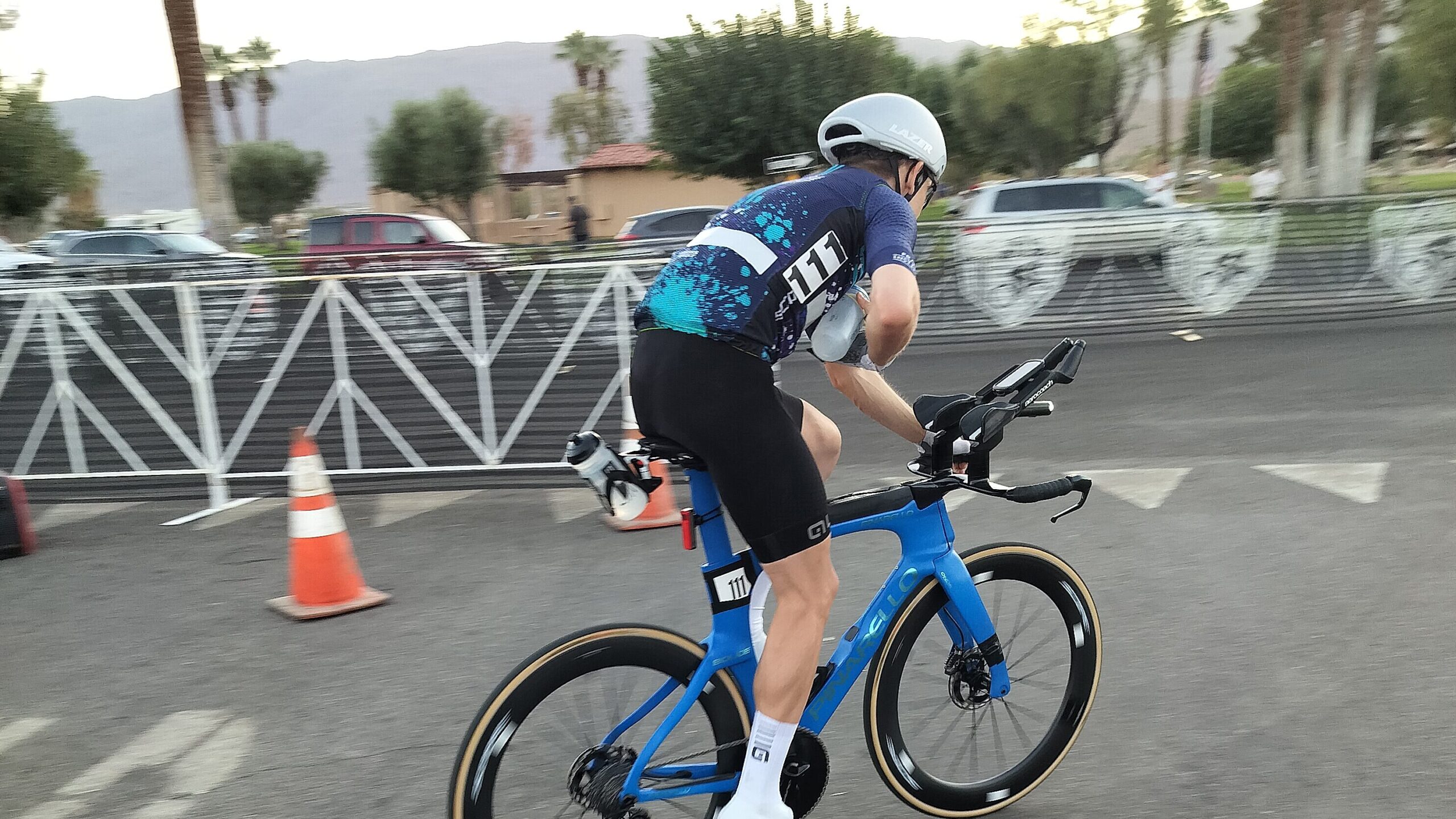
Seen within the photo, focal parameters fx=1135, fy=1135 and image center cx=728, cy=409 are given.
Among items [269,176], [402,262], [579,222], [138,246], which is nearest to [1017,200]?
[579,222]

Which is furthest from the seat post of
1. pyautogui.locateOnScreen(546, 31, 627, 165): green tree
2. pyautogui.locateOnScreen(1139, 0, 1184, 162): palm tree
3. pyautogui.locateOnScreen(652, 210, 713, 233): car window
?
pyautogui.locateOnScreen(546, 31, 627, 165): green tree

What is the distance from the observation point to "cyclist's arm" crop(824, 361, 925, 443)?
9.68 feet

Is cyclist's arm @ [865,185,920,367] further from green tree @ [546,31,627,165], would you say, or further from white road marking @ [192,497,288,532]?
green tree @ [546,31,627,165]

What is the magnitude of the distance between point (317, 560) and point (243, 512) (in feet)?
7.53

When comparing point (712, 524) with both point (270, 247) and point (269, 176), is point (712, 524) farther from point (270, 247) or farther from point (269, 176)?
point (269, 176)

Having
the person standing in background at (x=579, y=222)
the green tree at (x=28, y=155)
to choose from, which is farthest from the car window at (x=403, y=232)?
the green tree at (x=28, y=155)

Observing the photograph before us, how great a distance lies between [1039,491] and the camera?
2877 mm

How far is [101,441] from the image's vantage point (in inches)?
308

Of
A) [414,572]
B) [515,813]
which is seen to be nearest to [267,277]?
[414,572]

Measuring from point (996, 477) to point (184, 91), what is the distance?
14.2 m

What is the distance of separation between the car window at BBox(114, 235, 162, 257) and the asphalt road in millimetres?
17810

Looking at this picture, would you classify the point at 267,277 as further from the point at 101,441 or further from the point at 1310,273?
the point at 1310,273

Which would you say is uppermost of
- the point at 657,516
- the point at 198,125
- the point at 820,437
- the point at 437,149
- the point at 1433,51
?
the point at 1433,51

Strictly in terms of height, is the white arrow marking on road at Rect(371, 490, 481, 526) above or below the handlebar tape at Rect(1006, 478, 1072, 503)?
below
